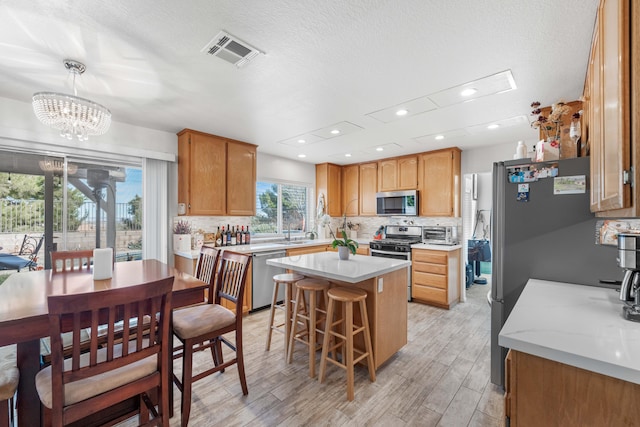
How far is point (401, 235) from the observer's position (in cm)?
507

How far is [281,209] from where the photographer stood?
17.0ft

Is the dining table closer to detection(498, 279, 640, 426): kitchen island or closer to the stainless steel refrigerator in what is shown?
detection(498, 279, 640, 426): kitchen island

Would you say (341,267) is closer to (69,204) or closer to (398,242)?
(398,242)

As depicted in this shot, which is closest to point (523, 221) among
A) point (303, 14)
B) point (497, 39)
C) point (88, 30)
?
point (497, 39)

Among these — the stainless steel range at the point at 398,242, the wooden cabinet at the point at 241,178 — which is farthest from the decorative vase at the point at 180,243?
the stainless steel range at the point at 398,242

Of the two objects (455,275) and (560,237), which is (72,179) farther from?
(455,275)

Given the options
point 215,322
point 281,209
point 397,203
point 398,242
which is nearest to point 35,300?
point 215,322

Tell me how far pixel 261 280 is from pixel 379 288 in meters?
2.02

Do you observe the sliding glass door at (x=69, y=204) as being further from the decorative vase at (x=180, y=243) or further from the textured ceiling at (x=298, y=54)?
the textured ceiling at (x=298, y=54)

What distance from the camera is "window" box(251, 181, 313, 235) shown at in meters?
4.84

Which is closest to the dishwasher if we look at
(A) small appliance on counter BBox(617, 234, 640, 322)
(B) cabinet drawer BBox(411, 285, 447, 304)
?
(B) cabinet drawer BBox(411, 285, 447, 304)

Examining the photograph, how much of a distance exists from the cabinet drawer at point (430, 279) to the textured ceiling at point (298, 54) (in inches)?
87.4

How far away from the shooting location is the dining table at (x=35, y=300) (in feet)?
3.95

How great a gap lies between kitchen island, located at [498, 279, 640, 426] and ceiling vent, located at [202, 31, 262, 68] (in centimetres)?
206
